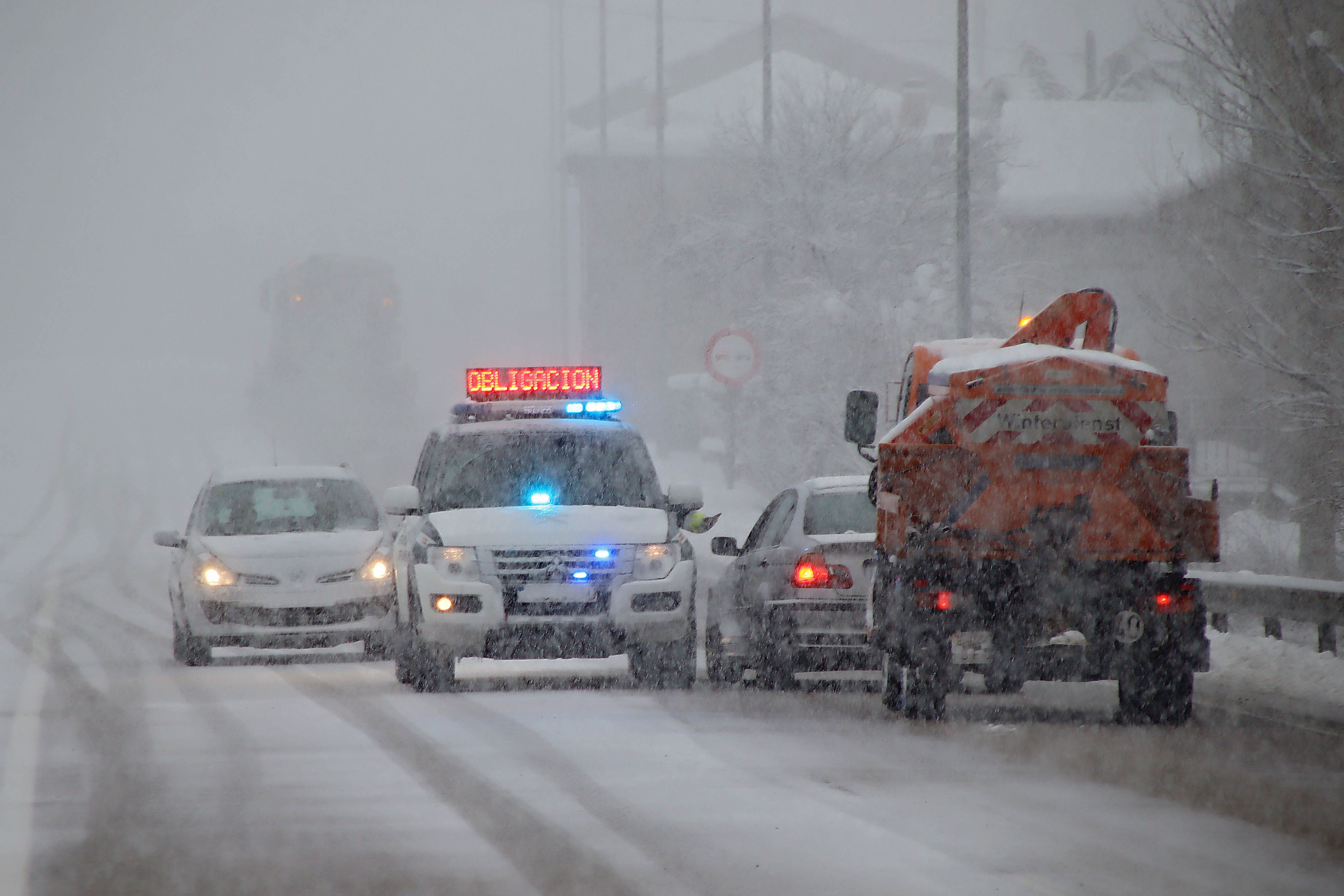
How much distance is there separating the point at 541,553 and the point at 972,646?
3.51m

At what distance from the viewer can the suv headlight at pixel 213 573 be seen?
1600 cm

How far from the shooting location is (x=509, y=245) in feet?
482

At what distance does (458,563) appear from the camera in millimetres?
13648

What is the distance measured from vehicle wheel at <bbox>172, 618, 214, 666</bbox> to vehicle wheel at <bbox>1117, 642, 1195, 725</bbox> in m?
7.86

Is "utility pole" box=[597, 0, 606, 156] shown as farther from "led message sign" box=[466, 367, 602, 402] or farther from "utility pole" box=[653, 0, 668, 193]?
"led message sign" box=[466, 367, 602, 402]

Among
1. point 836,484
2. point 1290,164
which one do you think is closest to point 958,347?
point 836,484

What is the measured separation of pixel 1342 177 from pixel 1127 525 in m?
8.40

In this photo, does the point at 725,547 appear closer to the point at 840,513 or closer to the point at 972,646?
the point at 840,513

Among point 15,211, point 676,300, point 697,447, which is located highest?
point 15,211

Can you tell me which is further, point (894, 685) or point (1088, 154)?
point (1088, 154)

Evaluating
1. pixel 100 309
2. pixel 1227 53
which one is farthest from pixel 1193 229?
pixel 100 309

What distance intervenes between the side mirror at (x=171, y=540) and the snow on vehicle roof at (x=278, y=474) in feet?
2.63

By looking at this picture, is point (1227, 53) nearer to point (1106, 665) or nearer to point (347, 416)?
point (1106, 665)

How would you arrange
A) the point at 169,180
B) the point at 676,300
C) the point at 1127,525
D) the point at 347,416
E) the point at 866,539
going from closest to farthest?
the point at 1127,525, the point at 866,539, the point at 676,300, the point at 347,416, the point at 169,180
